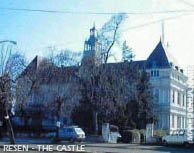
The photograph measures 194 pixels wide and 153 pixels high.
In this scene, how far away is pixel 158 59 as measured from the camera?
77.2 meters

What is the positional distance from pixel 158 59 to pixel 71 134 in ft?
107

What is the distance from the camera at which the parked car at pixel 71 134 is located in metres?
47.7

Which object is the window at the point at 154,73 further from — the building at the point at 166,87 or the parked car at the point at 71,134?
the parked car at the point at 71,134

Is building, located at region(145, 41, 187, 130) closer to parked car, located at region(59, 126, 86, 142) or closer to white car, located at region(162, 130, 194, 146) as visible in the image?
white car, located at region(162, 130, 194, 146)

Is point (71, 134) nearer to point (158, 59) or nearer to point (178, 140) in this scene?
point (178, 140)

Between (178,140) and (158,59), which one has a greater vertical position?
(158,59)

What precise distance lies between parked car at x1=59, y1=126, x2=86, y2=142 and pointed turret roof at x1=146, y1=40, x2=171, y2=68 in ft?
99.7

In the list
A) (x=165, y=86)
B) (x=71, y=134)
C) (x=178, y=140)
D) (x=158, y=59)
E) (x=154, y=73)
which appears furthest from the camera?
(x=158, y=59)

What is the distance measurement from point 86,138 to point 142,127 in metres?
10.8

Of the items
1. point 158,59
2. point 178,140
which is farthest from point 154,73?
point 178,140

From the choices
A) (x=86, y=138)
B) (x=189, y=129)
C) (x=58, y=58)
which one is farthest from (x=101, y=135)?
(x=189, y=129)

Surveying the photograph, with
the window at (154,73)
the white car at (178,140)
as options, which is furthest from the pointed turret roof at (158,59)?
the white car at (178,140)

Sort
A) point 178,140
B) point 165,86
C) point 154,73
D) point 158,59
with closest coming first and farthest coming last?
point 178,140 < point 165,86 < point 154,73 < point 158,59

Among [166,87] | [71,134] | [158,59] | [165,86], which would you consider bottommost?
[71,134]
